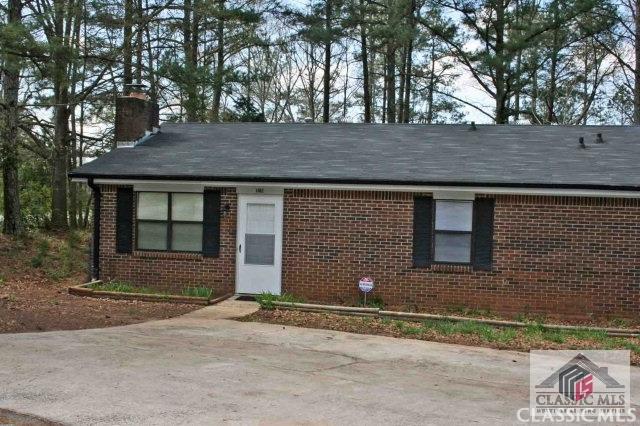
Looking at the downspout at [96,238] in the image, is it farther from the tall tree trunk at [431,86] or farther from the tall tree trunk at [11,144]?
the tall tree trunk at [431,86]

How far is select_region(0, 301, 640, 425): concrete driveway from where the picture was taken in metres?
5.49

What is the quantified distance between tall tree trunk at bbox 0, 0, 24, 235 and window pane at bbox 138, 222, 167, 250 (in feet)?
25.7

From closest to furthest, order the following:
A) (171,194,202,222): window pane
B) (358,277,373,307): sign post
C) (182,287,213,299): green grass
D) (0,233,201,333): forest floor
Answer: (0,233,201,333): forest floor, (358,277,373,307): sign post, (182,287,213,299): green grass, (171,194,202,222): window pane

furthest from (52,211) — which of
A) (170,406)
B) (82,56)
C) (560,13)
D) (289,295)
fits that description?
(560,13)

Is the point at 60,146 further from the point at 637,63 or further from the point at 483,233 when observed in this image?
the point at 637,63

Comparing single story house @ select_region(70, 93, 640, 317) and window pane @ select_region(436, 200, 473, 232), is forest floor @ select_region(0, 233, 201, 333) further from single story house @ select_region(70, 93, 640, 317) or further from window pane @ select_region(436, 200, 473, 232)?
window pane @ select_region(436, 200, 473, 232)

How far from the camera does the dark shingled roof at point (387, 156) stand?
1210cm

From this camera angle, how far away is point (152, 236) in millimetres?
13352

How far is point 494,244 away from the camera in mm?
11953

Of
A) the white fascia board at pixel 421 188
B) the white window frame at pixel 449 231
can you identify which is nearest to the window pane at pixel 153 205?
Result: the white fascia board at pixel 421 188

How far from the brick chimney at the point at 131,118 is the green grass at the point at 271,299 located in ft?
19.0

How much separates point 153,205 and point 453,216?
6.43 metres

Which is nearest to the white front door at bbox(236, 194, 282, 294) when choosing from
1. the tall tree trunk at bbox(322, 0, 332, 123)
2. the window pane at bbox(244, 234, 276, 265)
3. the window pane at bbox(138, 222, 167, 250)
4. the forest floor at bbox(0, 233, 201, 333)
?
the window pane at bbox(244, 234, 276, 265)

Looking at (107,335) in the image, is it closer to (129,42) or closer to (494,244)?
(494,244)
